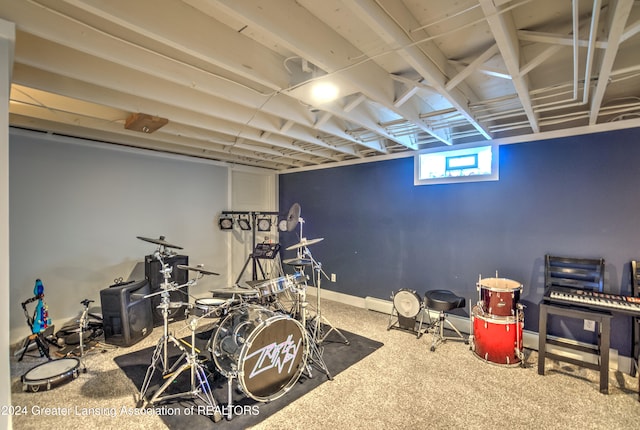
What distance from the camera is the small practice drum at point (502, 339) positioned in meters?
2.71

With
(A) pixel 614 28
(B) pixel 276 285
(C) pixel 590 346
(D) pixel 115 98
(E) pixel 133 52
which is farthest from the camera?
(C) pixel 590 346

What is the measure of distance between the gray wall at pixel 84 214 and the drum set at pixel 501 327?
13.4 ft

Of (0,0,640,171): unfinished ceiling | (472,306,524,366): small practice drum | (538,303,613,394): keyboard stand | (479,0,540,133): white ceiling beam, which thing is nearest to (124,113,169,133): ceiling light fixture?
(0,0,640,171): unfinished ceiling

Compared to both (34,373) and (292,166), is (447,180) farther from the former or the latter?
(34,373)

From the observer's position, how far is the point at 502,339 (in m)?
2.72

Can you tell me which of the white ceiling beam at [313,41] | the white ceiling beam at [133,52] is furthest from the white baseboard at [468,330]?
the white ceiling beam at [133,52]

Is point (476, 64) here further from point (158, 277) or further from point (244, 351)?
point (158, 277)

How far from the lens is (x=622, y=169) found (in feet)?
8.89

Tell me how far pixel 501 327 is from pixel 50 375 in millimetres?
4021

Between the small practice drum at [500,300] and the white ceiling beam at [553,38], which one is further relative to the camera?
the small practice drum at [500,300]

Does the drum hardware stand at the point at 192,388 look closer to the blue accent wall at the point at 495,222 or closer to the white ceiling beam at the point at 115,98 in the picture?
the white ceiling beam at the point at 115,98

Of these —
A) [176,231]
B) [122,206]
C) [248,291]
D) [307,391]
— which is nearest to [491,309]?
[307,391]

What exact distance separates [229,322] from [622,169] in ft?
12.9

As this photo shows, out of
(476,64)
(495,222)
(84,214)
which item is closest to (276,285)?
(476,64)
